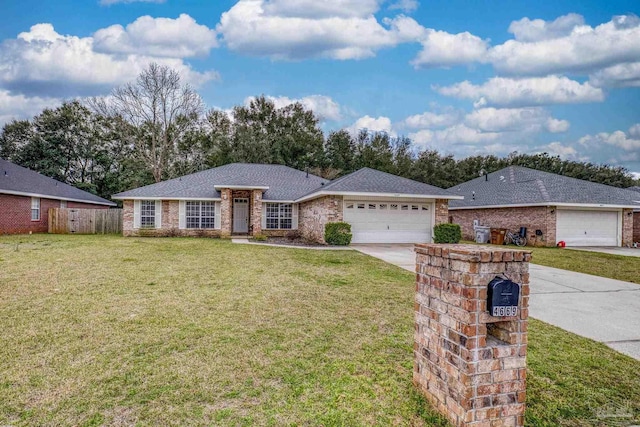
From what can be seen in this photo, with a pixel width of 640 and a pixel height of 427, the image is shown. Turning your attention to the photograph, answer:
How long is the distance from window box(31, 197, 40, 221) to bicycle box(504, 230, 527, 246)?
26.7 meters

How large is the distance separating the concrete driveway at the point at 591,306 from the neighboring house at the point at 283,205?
794 cm

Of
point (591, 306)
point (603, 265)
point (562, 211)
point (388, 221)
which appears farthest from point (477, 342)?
point (562, 211)

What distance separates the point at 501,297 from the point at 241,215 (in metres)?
20.8

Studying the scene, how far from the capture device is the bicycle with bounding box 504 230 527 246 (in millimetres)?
17828

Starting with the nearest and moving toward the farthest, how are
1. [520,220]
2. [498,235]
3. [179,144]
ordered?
[498,235] < [520,220] < [179,144]

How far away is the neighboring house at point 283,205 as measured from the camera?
1612 cm

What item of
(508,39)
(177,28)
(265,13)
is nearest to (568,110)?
(508,39)

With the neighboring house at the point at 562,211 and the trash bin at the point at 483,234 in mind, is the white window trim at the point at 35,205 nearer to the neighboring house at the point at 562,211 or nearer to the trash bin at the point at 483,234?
the trash bin at the point at 483,234

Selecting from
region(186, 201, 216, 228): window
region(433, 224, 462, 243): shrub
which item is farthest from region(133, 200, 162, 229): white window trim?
region(433, 224, 462, 243): shrub

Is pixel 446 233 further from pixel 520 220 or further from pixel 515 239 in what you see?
pixel 520 220

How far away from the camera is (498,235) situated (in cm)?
1827

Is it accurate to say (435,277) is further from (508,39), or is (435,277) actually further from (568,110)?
(568,110)

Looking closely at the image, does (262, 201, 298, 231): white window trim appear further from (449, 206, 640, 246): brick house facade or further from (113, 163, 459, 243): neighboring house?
(449, 206, 640, 246): brick house facade

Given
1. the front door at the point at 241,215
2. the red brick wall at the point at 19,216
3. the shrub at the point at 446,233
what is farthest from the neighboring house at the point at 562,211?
the red brick wall at the point at 19,216
